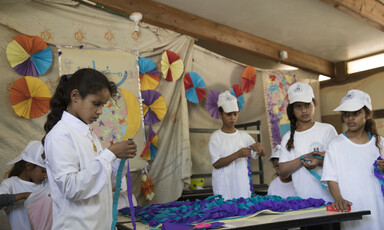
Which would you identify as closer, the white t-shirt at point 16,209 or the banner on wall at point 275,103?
the white t-shirt at point 16,209

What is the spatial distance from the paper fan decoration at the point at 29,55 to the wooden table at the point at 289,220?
1.89m

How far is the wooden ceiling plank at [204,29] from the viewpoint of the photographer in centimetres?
389

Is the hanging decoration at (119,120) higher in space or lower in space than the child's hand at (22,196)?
higher

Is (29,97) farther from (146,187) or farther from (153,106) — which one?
A: (146,187)

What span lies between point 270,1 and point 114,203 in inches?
134

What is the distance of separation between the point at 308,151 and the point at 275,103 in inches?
118

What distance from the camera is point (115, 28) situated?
147 inches

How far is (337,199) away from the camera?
2.09 metres

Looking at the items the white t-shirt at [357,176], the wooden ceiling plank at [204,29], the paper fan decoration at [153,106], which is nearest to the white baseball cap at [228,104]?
the paper fan decoration at [153,106]

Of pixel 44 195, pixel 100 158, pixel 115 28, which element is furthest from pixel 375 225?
pixel 115 28

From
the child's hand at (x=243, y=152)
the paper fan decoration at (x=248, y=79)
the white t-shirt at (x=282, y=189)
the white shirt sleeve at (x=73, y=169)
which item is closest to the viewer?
the white shirt sleeve at (x=73, y=169)

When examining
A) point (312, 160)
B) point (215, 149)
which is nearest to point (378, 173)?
point (312, 160)

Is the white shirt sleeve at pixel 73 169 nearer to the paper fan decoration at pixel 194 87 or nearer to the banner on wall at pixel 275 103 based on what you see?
the paper fan decoration at pixel 194 87

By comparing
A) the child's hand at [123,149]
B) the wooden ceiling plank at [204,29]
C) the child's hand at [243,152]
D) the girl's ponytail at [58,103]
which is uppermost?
the wooden ceiling plank at [204,29]
